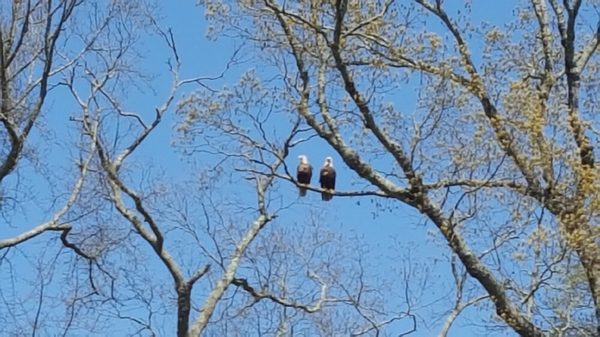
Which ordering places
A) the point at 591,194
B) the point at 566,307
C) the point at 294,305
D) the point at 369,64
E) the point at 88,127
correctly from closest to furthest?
the point at 591,194 < the point at 566,307 < the point at 369,64 < the point at 88,127 < the point at 294,305

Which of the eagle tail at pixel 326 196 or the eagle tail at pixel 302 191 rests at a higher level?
the eagle tail at pixel 302 191

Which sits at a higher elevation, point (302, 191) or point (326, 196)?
point (302, 191)

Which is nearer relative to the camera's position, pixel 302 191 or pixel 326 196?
pixel 326 196

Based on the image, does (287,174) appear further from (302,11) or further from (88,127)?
(88,127)

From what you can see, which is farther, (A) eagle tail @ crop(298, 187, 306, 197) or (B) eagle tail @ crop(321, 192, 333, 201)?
(A) eagle tail @ crop(298, 187, 306, 197)

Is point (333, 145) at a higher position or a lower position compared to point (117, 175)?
lower

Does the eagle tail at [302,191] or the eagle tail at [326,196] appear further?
the eagle tail at [302,191]

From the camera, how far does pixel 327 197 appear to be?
13062mm

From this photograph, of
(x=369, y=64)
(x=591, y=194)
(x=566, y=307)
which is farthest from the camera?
(x=369, y=64)

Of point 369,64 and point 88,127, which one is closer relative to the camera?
point 369,64

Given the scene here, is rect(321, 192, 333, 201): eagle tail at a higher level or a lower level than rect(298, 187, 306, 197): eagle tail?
lower

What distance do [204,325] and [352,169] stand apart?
4669 mm

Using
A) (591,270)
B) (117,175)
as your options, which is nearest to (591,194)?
(591,270)

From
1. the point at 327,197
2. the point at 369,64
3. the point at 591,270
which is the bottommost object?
the point at 591,270
